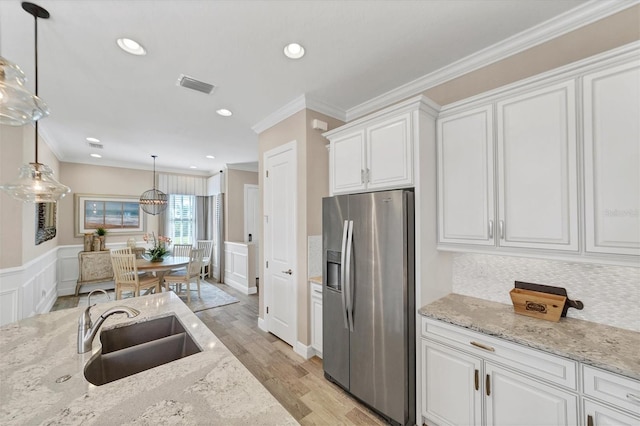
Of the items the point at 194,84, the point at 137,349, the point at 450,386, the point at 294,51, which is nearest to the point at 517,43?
the point at 294,51

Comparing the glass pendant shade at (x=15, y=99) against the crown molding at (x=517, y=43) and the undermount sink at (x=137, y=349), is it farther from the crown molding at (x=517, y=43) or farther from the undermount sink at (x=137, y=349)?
the crown molding at (x=517, y=43)

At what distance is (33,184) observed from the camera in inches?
62.9

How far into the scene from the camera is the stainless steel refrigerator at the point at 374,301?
1.85 meters

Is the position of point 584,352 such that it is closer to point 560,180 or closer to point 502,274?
point 502,274

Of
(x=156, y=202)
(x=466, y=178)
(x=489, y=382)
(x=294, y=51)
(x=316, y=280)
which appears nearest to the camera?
(x=489, y=382)

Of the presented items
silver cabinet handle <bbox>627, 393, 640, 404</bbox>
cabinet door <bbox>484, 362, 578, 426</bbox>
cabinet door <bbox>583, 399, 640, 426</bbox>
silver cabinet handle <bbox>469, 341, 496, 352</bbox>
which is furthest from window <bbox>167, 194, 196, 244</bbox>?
silver cabinet handle <bbox>627, 393, 640, 404</bbox>

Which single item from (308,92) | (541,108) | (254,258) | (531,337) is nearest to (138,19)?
(308,92)

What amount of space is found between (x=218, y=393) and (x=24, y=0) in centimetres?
239

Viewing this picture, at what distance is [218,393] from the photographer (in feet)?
3.21

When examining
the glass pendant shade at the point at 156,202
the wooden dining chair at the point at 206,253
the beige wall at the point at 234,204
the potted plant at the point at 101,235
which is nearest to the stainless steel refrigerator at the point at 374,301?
the beige wall at the point at 234,204

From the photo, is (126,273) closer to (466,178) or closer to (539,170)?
(466,178)

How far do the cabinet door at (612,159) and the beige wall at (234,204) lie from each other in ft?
18.9

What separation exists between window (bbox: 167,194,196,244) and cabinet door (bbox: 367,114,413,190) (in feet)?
19.5

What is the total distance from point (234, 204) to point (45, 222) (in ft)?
10.1
